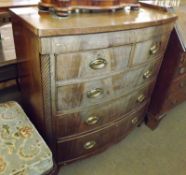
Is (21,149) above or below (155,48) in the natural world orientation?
below

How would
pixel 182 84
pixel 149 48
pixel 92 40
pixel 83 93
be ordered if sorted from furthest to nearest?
pixel 182 84, pixel 149 48, pixel 83 93, pixel 92 40

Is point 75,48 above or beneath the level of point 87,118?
above

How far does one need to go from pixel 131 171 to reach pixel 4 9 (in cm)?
139

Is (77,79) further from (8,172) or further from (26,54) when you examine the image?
(8,172)

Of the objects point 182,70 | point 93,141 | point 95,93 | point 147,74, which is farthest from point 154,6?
point 93,141

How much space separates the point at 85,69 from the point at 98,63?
7 centimetres

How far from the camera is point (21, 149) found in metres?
0.81

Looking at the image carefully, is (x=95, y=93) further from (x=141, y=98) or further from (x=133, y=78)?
(x=141, y=98)

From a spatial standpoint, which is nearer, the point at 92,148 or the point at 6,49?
the point at 92,148

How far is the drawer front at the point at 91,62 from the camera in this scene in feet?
2.59

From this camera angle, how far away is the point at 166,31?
1.09 m

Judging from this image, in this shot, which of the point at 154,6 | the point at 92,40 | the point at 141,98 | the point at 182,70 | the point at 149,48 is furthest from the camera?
the point at 182,70

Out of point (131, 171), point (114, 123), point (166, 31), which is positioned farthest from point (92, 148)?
point (166, 31)

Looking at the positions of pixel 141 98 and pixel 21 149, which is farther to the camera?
pixel 141 98
